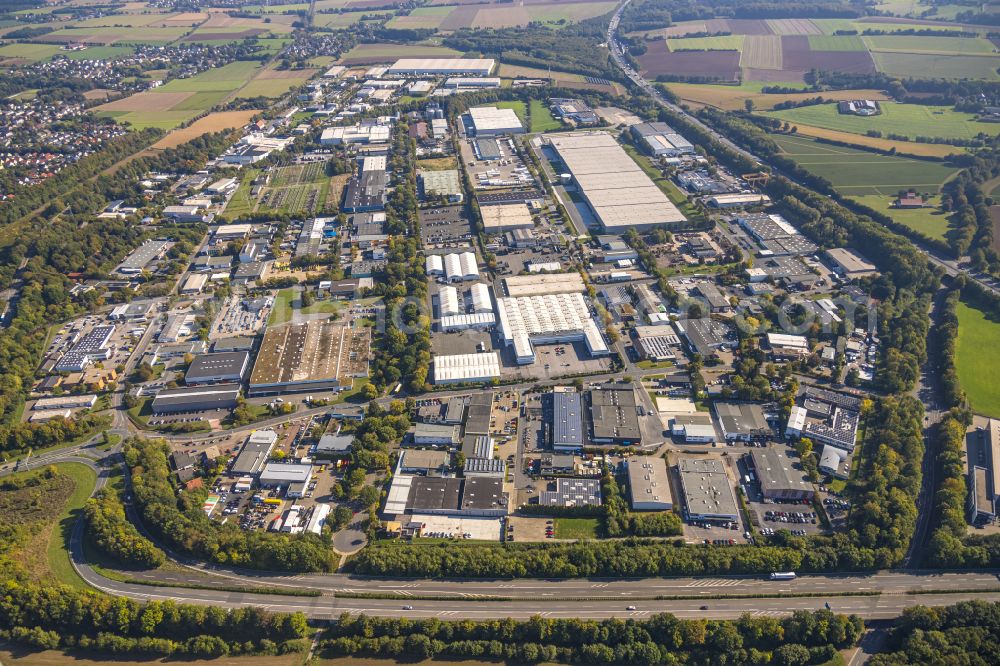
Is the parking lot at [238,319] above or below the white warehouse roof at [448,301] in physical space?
below

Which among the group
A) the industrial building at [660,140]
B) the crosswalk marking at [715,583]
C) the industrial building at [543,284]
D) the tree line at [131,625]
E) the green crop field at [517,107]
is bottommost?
the tree line at [131,625]

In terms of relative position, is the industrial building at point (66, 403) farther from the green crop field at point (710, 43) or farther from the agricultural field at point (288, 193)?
the green crop field at point (710, 43)

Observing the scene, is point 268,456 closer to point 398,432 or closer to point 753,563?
point 398,432

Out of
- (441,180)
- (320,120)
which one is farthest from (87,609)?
(320,120)

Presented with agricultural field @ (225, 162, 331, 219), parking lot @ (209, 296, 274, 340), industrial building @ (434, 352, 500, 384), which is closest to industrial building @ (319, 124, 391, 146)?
agricultural field @ (225, 162, 331, 219)

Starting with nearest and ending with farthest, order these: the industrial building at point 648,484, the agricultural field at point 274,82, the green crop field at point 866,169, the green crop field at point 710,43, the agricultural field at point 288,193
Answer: the industrial building at point 648,484 → the green crop field at point 866,169 → the agricultural field at point 288,193 → the agricultural field at point 274,82 → the green crop field at point 710,43

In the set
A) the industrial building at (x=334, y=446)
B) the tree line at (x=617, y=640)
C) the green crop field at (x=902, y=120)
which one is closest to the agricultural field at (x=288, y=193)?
the industrial building at (x=334, y=446)

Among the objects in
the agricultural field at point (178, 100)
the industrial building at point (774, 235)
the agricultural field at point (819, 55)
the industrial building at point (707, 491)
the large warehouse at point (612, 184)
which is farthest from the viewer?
the agricultural field at point (819, 55)
